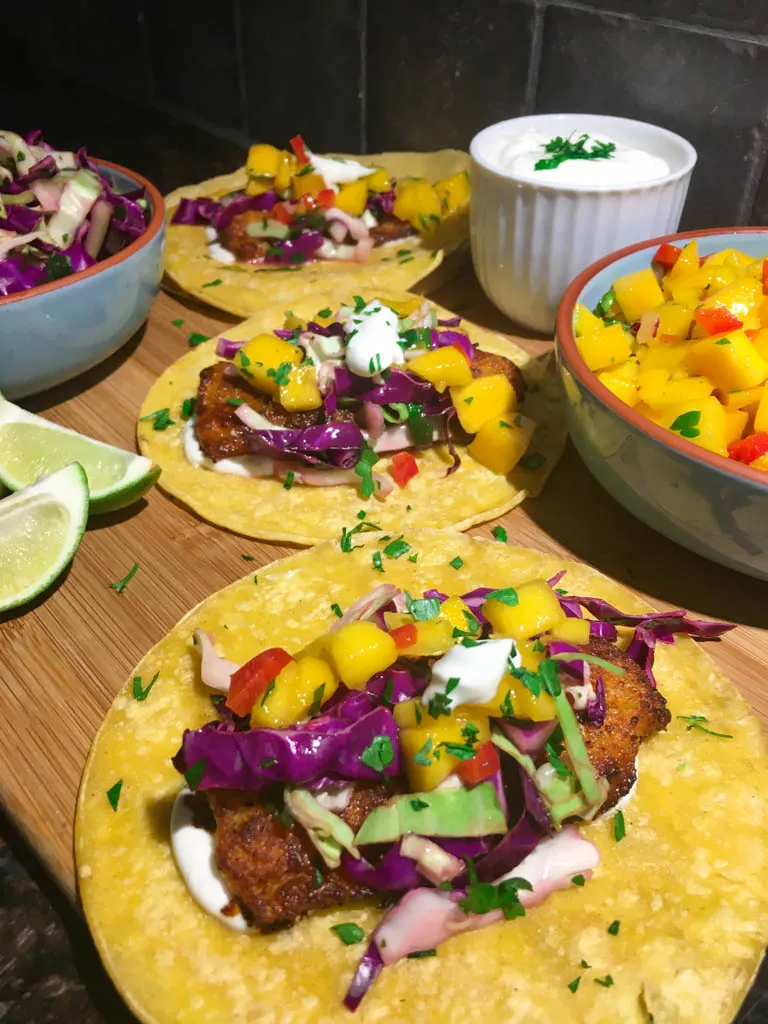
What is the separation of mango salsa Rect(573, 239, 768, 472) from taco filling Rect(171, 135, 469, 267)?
1421 mm

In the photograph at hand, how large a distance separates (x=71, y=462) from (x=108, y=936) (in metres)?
1.41

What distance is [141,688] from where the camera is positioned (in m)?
1.98

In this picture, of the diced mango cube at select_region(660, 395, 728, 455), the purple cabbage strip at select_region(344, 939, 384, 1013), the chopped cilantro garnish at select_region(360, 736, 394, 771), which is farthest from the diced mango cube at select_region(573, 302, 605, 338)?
the purple cabbage strip at select_region(344, 939, 384, 1013)

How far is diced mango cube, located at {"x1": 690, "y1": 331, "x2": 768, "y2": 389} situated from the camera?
2.10 meters

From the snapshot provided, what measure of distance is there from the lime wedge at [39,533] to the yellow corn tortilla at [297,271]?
4.39 ft

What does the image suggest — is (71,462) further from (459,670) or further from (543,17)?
(543,17)

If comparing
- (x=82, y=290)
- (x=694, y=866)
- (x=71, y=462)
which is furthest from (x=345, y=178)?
(x=694, y=866)

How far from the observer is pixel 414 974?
1.54 metres

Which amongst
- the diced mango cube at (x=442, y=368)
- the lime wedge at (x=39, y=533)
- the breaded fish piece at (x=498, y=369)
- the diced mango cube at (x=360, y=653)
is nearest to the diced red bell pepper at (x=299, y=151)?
the breaded fish piece at (x=498, y=369)

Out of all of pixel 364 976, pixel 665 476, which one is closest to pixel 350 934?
pixel 364 976

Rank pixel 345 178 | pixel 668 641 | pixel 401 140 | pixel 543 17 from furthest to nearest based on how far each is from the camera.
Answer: pixel 401 140 < pixel 345 178 < pixel 543 17 < pixel 668 641

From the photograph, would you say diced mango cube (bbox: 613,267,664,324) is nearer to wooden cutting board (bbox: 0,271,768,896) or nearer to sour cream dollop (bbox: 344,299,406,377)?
wooden cutting board (bbox: 0,271,768,896)

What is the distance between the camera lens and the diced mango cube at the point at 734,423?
2.09 metres

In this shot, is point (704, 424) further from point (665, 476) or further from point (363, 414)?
point (363, 414)
